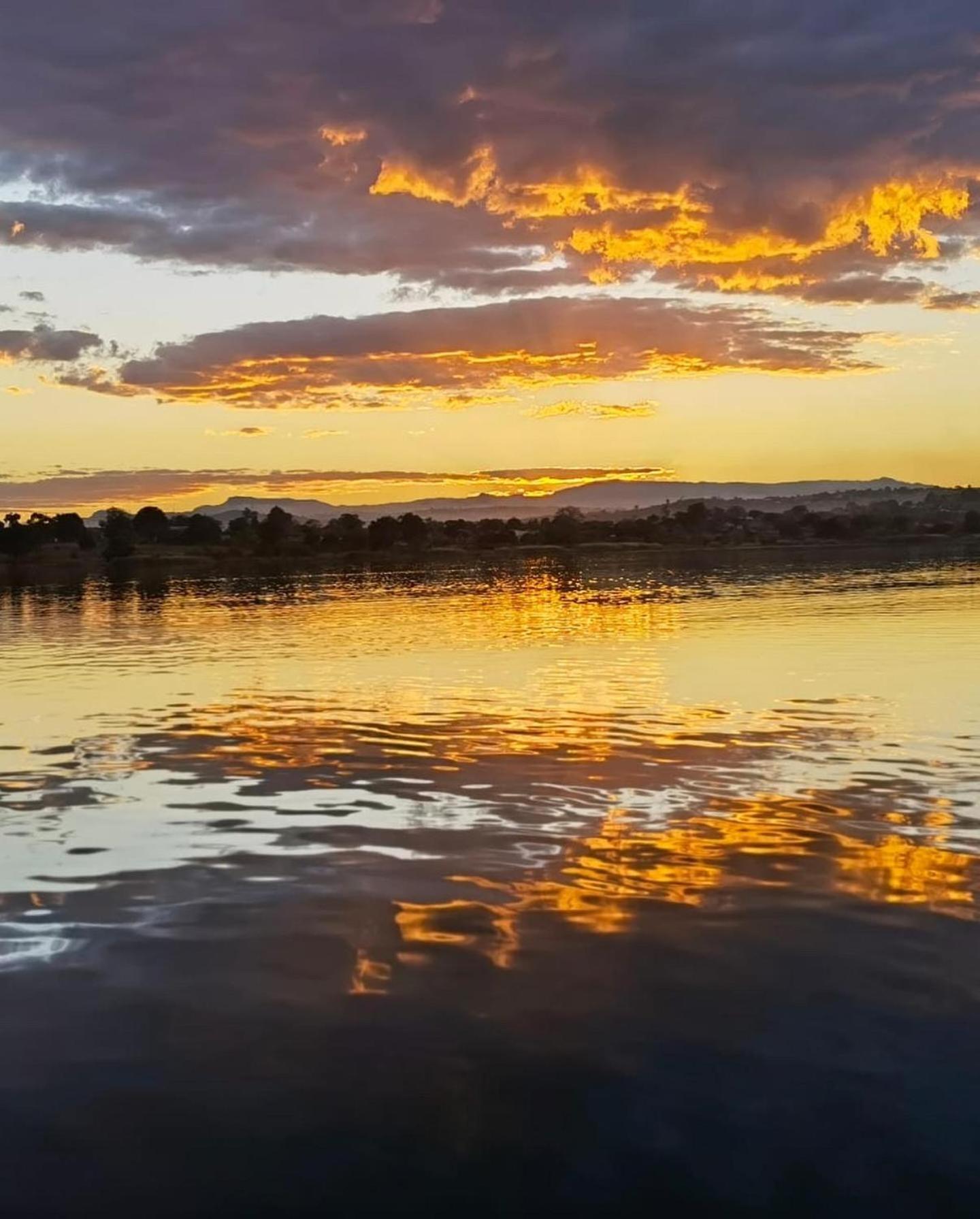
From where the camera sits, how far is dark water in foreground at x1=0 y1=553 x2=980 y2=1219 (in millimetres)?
7652

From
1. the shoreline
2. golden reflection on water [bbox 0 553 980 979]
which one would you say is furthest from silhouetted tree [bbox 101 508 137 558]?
golden reflection on water [bbox 0 553 980 979]

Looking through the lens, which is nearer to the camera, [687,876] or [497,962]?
[497,962]

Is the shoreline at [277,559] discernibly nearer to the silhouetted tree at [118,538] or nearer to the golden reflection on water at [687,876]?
the silhouetted tree at [118,538]

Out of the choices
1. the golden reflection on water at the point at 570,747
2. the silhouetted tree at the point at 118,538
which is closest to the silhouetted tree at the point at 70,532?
the silhouetted tree at the point at 118,538

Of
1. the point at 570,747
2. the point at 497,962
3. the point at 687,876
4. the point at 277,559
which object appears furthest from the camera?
the point at 277,559

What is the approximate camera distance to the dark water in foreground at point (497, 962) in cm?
765

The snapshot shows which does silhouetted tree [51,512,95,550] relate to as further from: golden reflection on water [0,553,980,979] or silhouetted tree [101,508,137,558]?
golden reflection on water [0,553,980,979]

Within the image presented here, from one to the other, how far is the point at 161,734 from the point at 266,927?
13.3 meters

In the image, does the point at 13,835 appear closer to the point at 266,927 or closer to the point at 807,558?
the point at 266,927

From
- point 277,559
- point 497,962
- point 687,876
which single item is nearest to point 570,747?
point 687,876

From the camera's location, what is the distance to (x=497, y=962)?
1084 centimetres

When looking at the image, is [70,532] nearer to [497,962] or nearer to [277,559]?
[277,559]

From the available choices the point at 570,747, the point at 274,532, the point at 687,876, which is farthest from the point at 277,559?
the point at 687,876

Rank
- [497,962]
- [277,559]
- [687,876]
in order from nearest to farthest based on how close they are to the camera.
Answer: [497,962], [687,876], [277,559]
